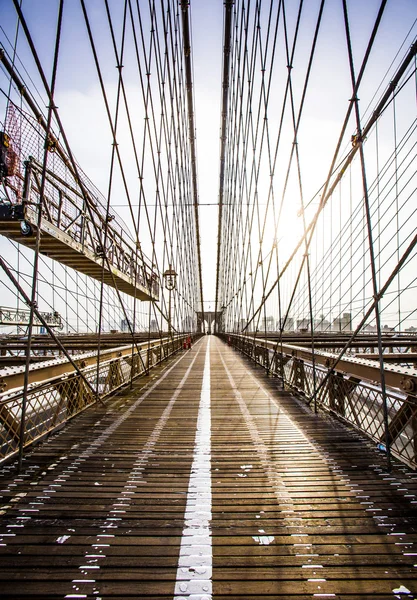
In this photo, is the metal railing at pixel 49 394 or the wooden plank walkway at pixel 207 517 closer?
the wooden plank walkway at pixel 207 517

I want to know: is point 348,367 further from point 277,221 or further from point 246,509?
point 277,221

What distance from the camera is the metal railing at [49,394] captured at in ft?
8.75

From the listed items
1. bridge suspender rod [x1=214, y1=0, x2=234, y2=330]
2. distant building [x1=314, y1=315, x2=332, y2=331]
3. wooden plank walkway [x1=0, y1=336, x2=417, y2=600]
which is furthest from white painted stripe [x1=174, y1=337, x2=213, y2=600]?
bridge suspender rod [x1=214, y1=0, x2=234, y2=330]

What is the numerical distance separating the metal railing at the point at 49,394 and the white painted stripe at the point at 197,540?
1.52 metres

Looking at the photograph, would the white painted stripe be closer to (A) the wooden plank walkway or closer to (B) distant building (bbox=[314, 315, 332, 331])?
(A) the wooden plank walkway

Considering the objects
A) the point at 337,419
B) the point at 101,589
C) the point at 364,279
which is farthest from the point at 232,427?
the point at 364,279

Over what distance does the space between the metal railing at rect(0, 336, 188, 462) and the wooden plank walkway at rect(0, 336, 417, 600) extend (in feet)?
0.75

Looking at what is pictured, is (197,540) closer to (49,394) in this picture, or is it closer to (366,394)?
(366,394)

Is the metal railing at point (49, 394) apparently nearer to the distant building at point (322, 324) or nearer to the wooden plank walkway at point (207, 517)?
the wooden plank walkway at point (207, 517)

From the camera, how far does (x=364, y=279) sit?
16.9 m

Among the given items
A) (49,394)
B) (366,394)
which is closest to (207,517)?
(366,394)

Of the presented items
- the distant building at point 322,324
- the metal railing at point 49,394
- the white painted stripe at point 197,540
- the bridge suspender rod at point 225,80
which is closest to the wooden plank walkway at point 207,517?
the white painted stripe at point 197,540

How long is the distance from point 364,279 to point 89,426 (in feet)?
56.8

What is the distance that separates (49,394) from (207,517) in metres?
3.42
